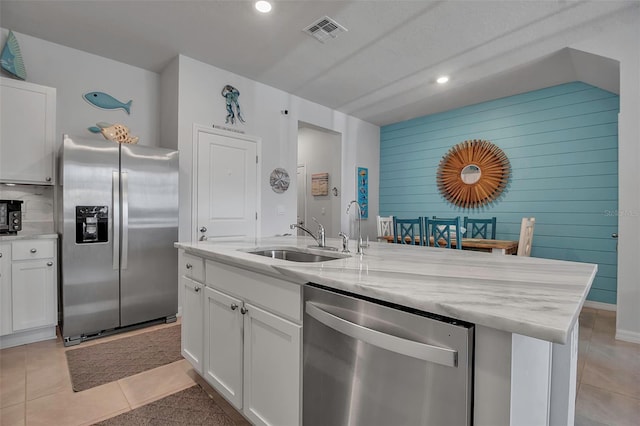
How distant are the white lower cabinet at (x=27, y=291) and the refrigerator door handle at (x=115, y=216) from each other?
466 millimetres

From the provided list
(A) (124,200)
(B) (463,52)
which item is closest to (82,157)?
(A) (124,200)

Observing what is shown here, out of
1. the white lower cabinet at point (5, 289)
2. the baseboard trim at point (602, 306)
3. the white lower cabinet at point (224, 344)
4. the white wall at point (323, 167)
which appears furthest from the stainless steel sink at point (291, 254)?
the baseboard trim at point (602, 306)

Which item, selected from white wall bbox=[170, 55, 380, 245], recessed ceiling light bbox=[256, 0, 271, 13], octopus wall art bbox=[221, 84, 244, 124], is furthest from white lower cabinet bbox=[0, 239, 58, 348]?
recessed ceiling light bbox=[256, 0, 271, 13]

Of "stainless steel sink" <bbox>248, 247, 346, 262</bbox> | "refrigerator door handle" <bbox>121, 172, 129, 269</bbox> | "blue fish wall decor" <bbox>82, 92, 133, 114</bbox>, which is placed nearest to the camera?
"stainless steel sink" <bbox>248, 247, 346, 262</bbox>

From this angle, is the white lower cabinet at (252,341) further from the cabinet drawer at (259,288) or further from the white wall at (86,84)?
the white wall at (86,84)

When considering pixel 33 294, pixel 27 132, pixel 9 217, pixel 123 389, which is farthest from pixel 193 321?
pixel 27 132

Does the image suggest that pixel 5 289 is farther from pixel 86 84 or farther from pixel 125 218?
pixel 86 84

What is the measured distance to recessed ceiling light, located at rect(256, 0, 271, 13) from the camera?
2.55 metres

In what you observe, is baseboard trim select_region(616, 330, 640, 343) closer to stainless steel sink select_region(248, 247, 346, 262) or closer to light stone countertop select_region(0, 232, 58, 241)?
stainless steel sink select_region(248, 247, 346, 262)

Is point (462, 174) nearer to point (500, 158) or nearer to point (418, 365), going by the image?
point (500, 158)

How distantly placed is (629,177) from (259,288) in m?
3.44

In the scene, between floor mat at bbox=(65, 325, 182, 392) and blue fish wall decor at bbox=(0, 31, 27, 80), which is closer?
floor mat at bbox=(65, 325, 182, 392)

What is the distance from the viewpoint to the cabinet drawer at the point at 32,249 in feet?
8.37

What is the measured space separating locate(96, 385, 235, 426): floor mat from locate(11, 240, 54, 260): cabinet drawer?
174 centimetres
